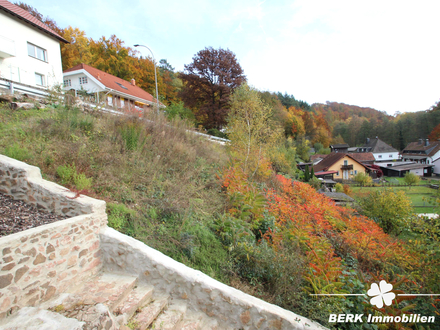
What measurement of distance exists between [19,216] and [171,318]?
2543 millimetres

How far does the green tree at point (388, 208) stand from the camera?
9.75 m

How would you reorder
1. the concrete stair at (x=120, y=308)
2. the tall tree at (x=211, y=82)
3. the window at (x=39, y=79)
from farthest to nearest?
1. the tall tree at (x=211, y=82)
2. the window at (x=39, y=79)
3. the concrete stair at (x=120, y=308)

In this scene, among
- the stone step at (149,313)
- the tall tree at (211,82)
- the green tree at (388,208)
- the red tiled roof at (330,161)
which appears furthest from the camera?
the red tiled roof at (330,161)

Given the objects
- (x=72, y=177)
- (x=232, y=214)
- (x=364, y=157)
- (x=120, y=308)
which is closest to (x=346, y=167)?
(x=364, y=157)

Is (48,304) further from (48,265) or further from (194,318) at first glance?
(194,318)

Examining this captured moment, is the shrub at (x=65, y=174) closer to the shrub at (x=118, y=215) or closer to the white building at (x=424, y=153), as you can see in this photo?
the shrub at (x=118, y=215)

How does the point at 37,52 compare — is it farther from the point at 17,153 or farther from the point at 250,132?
the point at 250,132

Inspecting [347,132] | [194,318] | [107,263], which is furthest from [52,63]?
[347,132]

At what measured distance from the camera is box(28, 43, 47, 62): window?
14.3 metres

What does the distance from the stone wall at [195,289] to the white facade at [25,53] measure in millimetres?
13258

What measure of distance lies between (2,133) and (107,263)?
419 centimetres

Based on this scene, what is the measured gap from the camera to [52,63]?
51.7 feet

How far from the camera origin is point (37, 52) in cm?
1474

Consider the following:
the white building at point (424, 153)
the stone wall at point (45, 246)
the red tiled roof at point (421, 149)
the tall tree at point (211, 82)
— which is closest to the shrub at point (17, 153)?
the stone wall at point (45, 246)
